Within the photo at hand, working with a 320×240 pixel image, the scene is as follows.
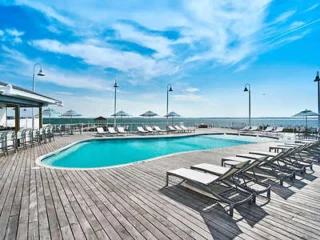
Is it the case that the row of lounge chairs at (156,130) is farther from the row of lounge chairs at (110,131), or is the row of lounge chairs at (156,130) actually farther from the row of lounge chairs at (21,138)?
the row of lounge chairs at (21,138)

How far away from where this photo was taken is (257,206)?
259 cm

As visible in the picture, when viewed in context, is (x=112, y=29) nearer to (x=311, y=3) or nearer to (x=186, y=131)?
(x=311, y=3)

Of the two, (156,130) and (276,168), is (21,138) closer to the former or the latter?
(276,168)

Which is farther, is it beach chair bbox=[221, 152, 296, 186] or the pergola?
the pergola

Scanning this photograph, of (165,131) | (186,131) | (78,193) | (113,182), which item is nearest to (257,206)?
(113,182)

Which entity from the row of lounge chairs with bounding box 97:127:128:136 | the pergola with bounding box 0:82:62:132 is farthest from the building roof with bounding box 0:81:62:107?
the row of lounge chairs with bounding box 97:127:128:136

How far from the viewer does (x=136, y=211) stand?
239cm

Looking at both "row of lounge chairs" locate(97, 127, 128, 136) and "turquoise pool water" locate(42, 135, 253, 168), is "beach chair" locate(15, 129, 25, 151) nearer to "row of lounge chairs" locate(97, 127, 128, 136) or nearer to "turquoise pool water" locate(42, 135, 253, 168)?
"turquoise pool water" locate(42, 135, 253, 168)

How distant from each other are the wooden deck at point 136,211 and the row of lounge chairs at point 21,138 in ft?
8.56

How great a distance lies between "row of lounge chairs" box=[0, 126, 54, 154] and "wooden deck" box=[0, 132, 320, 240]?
261cm

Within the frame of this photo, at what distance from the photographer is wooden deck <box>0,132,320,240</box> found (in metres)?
1.93

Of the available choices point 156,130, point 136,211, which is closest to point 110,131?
point 156,130

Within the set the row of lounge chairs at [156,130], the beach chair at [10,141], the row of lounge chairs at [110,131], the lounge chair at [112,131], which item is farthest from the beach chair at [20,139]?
the row of lounge chairs at [156,130]

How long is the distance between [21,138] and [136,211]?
21.6 ft
